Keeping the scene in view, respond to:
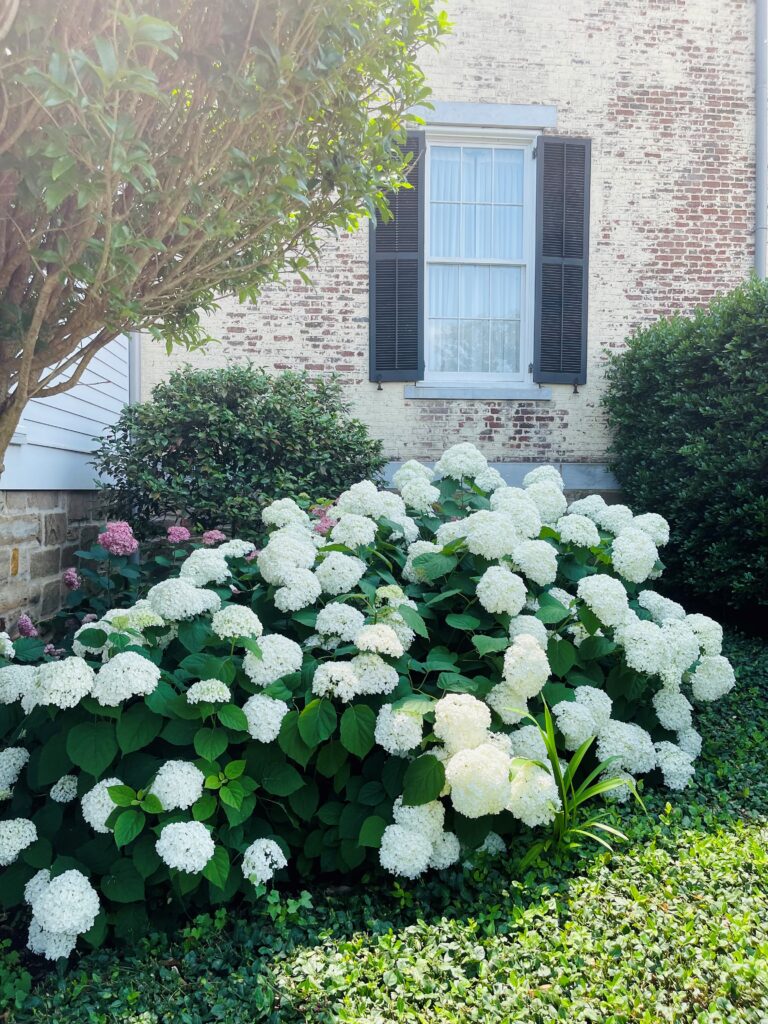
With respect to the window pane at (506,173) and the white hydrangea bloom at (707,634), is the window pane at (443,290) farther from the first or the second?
the white hydrangea bloom at (707,634)

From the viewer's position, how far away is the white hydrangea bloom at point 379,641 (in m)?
2.70

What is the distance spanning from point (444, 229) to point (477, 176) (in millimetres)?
579

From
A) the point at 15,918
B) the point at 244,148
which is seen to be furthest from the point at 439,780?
the point at 244,148

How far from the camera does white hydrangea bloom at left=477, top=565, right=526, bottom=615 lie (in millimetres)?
3047

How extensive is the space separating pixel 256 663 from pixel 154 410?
3418 mm

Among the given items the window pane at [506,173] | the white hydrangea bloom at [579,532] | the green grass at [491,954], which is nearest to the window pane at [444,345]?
the window pane at [506,173]

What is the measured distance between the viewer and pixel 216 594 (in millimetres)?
2998

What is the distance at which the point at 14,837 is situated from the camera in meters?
2.45

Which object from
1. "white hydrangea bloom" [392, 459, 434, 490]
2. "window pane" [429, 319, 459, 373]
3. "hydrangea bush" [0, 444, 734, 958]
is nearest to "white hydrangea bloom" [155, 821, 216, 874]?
"hydrangea bush" [0, 444, 734, 958]

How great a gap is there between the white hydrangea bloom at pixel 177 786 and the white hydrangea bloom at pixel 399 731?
0.57 meters

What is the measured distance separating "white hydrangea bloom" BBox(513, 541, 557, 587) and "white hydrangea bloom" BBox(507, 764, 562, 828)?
2.76 feet

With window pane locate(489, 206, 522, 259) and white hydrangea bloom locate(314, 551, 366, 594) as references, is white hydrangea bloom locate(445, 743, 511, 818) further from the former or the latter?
window pane locate(489, 206, 522, 259)

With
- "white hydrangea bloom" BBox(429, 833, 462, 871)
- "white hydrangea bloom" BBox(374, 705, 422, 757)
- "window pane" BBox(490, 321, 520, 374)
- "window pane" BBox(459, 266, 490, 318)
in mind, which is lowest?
"white hydrangea bloom" BBox(429, 833, 462, 871)

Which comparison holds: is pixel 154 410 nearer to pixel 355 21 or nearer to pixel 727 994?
pixel 355 21
